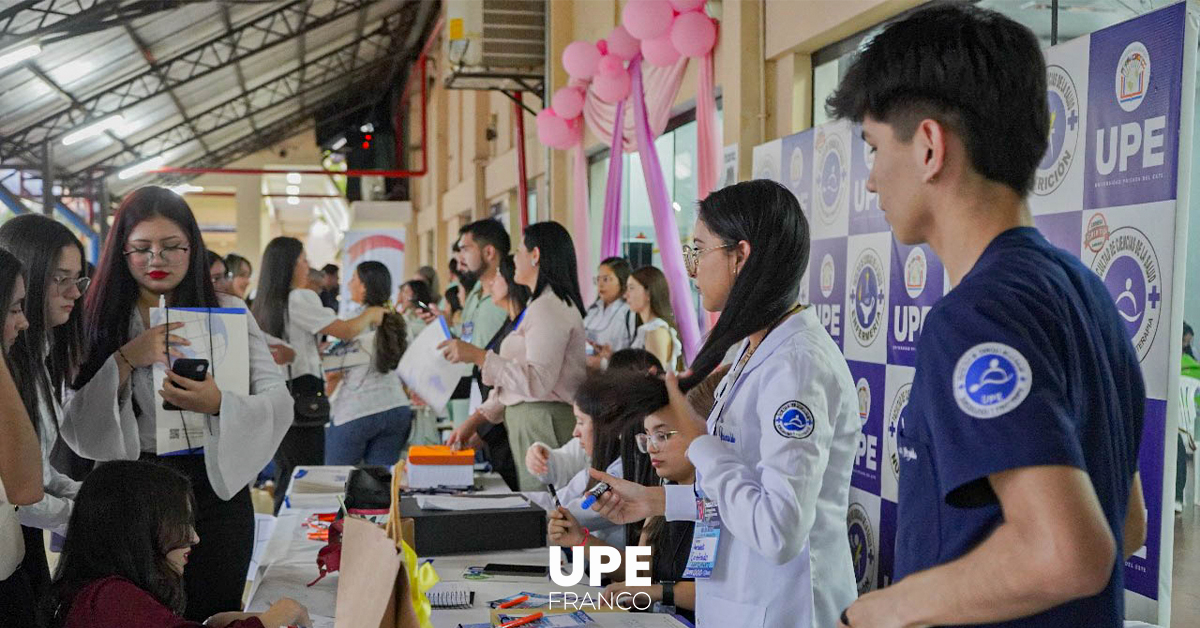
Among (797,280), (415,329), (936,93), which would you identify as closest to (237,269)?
(415,329)

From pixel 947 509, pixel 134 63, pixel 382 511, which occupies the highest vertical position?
pixel 134 63

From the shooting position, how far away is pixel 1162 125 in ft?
6.43

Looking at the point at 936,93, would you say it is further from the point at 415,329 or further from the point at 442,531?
the point at 415,329

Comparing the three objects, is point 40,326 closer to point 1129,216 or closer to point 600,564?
point 600,564

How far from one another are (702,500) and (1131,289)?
111 cm

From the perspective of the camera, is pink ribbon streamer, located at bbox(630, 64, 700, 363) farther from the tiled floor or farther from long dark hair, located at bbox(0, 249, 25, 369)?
long dark hair, located at bbox(0, 249, 25, 369)

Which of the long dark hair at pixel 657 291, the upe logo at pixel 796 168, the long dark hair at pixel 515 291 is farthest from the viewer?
the long dark hair at pixel 657 291

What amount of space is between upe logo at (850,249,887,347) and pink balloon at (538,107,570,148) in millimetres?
3975

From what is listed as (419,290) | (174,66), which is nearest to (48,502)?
(419,290)

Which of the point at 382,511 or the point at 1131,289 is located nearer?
the point at 1131,289

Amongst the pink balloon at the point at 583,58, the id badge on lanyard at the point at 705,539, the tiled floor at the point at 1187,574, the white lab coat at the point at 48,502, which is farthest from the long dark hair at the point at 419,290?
the id badge on lanyard at the point at 705,539

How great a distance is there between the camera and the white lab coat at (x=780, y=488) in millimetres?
1447

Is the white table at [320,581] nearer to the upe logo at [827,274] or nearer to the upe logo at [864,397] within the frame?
the upe logo at [864,397]

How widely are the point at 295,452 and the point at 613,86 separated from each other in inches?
104
